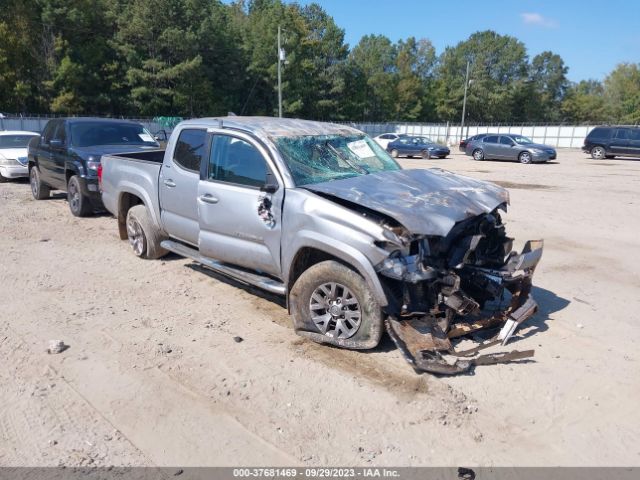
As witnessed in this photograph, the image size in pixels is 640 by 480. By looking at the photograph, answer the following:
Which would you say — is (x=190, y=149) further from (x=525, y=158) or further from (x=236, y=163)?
(x=525, y=158)

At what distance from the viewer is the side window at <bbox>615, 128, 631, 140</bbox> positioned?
89.4ft

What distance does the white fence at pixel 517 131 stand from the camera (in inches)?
1980

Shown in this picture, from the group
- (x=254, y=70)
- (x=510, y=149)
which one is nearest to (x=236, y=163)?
(x=510, y=149)

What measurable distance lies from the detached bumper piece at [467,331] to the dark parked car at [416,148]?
25.7m

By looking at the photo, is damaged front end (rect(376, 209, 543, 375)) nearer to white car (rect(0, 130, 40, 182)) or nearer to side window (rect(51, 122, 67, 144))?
side window (rect(51, 122, 67, 144))

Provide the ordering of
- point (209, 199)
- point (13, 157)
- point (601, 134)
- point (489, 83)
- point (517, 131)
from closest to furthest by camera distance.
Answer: point (209, 199), point (13, 157), point (601, 134), point (517, 131), point (489, 83)

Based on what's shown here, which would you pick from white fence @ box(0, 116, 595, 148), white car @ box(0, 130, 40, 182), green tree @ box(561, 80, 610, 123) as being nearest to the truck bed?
white car @ box(0, 130, 40, 182)

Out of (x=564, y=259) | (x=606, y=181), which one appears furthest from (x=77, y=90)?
(x=564, y=259)

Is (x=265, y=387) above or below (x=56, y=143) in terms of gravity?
below

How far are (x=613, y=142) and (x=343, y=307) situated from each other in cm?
2890

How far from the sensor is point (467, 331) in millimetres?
4395

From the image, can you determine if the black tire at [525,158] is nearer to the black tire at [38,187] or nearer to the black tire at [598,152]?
the black tire at [598,152]

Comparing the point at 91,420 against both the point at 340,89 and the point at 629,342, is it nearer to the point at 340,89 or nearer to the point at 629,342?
the point at 629,342

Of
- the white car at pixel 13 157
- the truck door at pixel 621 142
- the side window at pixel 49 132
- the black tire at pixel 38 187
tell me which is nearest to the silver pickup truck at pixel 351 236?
the side window at pixel 49 132
